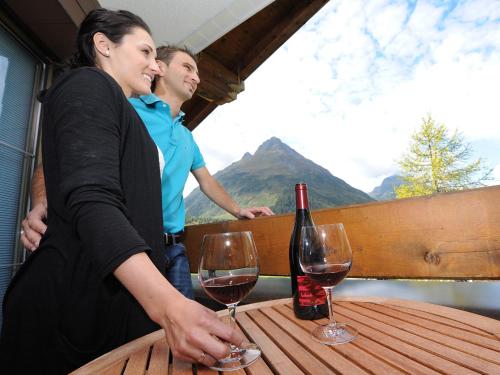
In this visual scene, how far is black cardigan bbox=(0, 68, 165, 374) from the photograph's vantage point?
0.54m

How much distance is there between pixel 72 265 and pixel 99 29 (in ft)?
2.71

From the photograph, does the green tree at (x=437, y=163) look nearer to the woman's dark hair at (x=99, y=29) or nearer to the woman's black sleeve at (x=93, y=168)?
the woman's dark hair at (x=99, y=29)

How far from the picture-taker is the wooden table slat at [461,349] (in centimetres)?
40

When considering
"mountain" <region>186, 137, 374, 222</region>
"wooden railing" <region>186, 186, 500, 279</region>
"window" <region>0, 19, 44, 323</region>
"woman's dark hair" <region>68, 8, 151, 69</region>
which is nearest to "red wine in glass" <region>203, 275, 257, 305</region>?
"wooden railing" <region>186, 186, 500, 279</region>

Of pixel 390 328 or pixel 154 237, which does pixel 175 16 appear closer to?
pixel 154 237

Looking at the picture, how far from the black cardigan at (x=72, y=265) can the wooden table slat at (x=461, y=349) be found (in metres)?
0.52

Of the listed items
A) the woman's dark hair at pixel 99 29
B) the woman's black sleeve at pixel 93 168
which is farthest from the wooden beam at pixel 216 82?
the woman's black sleeve at pixel 93 168

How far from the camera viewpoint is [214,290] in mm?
540

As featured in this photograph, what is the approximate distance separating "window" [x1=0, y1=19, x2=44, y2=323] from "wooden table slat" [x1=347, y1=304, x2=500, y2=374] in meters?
1.98

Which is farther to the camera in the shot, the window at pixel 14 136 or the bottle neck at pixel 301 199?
the window at pixel 14 136

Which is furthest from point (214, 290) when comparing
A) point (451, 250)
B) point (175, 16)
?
point (175, 16)

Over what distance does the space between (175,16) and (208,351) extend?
229cm

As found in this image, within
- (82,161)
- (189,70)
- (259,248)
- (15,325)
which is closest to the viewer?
(82,161)

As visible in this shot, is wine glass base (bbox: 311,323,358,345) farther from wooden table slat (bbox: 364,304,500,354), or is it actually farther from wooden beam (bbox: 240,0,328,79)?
wooden beam (bbox: 240,0,328,79)
